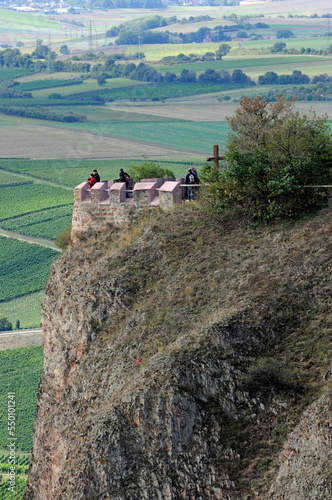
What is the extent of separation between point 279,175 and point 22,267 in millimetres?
113710

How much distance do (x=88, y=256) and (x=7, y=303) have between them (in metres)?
99.8

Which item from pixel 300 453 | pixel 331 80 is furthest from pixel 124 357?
pixel 331 80

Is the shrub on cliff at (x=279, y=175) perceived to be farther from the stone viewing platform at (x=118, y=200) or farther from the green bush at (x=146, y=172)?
the green bush at (x=146, y=172)

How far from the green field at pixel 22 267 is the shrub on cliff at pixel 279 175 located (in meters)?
101

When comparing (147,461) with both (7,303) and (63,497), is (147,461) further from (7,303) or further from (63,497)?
(7,303)

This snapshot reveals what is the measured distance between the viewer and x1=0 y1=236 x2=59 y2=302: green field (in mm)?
130000

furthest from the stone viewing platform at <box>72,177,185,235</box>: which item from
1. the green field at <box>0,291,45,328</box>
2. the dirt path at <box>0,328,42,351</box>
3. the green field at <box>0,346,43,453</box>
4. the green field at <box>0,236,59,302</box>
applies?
the green field at <box>0,236,59,302</box>

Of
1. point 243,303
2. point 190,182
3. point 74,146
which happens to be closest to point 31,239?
point 74,146

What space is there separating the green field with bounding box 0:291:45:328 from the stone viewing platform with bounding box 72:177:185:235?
84144 millimetres

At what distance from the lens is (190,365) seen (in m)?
20.3

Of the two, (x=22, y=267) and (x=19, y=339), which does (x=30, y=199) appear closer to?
(x=22, y=267)

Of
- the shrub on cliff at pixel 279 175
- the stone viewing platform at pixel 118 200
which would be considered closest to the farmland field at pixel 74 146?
the stone viewing platform at pixel 118 200

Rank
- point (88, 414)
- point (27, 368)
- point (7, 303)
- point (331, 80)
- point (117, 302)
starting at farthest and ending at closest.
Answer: point (331, 80) < point (7, 303) < point (27, 368) < point (117, 302) < point (88, 414)

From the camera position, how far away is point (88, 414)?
2375 centimetres
